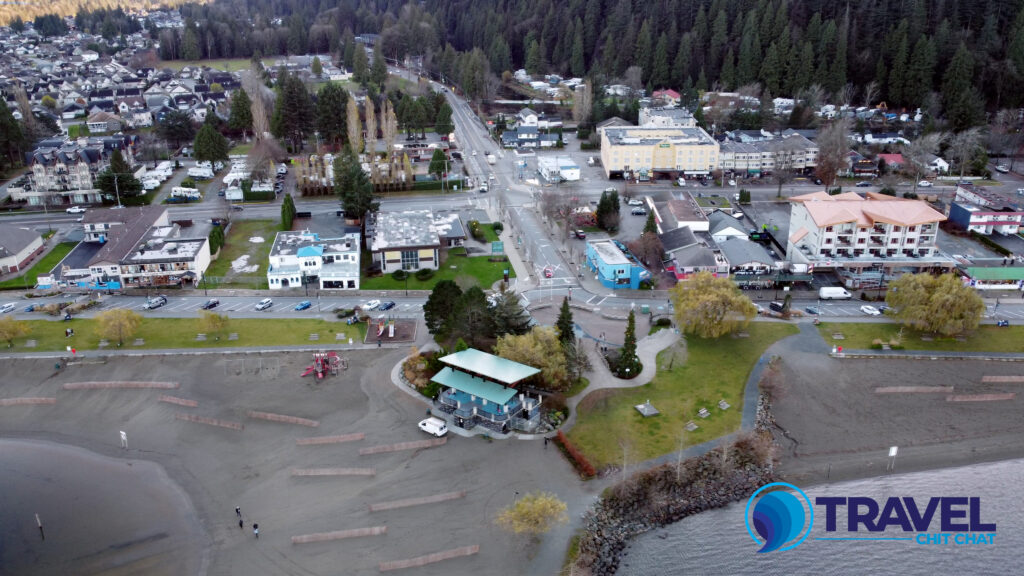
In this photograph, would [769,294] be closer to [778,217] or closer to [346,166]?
[778,217]

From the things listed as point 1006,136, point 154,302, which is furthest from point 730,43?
point 154,302

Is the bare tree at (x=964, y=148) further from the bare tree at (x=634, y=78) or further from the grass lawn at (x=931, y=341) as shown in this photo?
the bare tree at (x=634, y=78)

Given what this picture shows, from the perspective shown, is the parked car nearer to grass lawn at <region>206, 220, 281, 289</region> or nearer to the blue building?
grass lawn at <region>206, 220, 281, 289</region>

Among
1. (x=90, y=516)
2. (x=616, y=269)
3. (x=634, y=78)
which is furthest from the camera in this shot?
(x=634, y=78)

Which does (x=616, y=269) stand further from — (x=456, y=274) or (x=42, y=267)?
(x=42, y=267)

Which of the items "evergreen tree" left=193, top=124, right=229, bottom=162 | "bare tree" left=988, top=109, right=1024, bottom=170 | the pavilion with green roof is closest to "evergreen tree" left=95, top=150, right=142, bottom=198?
"evergreen tree" left=193, top=124, right=229, bottom=162

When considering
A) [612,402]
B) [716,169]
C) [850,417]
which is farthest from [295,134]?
[850,417]
